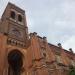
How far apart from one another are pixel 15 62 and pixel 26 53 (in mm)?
4646

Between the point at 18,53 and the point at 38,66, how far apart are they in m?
5.34

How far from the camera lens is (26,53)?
2814cm

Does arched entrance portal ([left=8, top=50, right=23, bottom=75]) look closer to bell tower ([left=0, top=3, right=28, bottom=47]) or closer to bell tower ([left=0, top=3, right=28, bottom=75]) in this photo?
bell tower ([left=0, top=3, right=28, bottom=75])

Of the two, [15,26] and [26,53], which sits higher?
[15,26]

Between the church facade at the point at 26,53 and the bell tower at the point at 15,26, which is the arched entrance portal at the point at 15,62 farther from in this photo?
the bell tower at the point at 15,26

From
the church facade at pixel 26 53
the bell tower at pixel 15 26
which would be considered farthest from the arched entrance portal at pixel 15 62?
the bell tower at pixel 15 26

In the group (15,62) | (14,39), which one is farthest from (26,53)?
(15,62)

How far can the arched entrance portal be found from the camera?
28.2m

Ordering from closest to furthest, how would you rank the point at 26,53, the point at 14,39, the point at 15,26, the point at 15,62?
the point at 26,53 < the point at 14,39 < the point at 15,62 < the point at 15,26

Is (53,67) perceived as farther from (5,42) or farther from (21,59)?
(5,42)

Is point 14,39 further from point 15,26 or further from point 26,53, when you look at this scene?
point 15,26

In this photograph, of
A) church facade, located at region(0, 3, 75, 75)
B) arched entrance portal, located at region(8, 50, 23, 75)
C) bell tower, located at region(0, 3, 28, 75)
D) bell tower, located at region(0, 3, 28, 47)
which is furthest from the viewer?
bell tower, located at region(0, 3, 28, 47)

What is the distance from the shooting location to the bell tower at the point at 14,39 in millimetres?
26408

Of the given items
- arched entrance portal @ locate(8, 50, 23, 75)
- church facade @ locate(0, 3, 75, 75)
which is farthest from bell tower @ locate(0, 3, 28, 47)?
arched entrance portal @ locate(8, 50, 23, 75)
